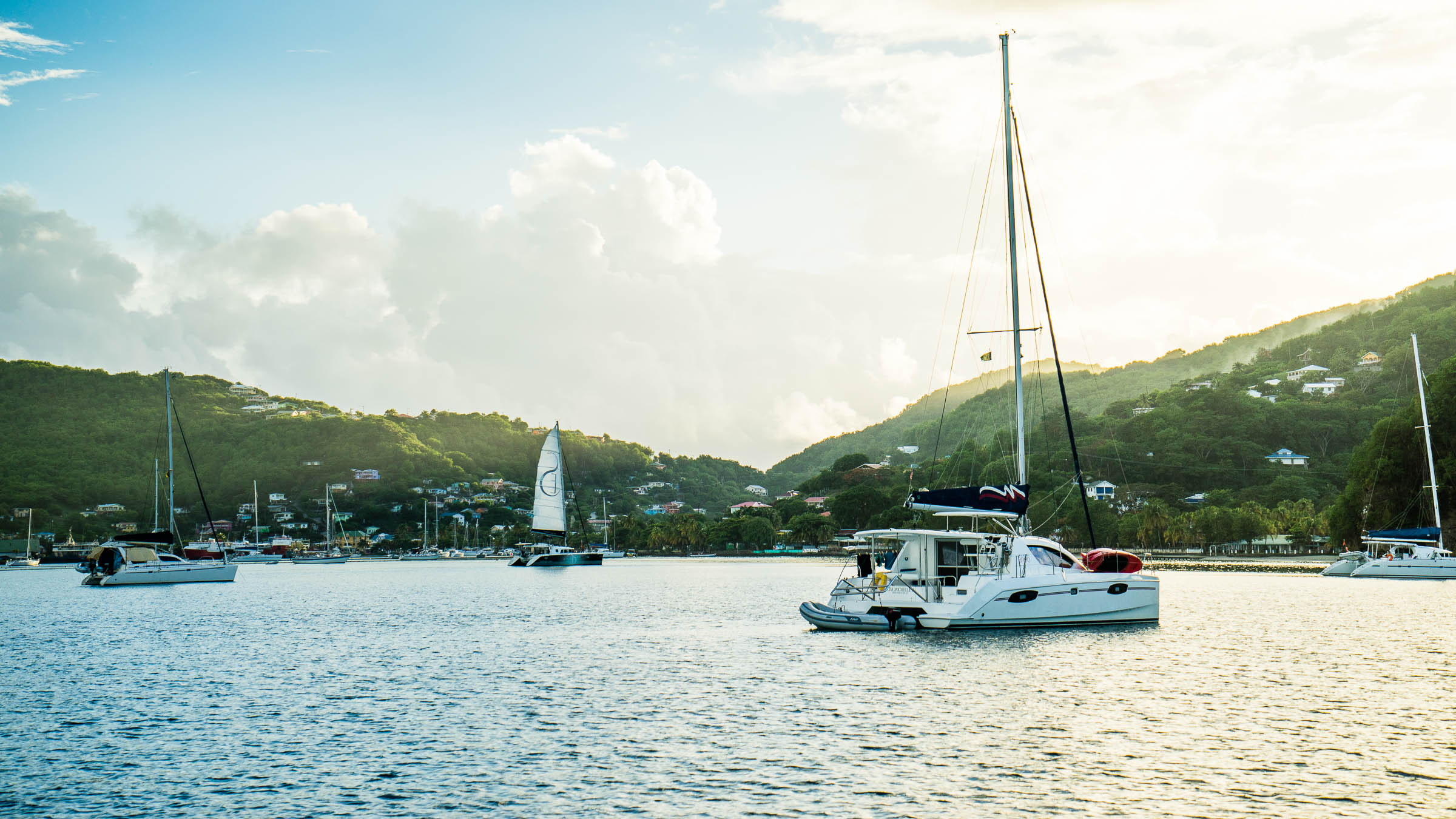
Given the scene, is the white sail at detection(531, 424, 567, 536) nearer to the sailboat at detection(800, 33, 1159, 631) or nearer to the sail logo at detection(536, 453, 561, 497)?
the sail logo at detection(536, 453, 561, 497)

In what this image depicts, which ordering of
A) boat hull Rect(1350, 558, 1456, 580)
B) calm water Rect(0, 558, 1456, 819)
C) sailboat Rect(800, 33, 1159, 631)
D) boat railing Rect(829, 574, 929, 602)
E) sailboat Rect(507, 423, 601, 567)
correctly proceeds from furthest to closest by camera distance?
sailboat Rect(507, 423, 601, 567) → boat hull Rect(1350, 558, 1456, 580) → boat railing Rect(829, 574, 929, 602) → sailboat Rect(800, 33, 1159, 631) → calm water Rect(0, 558, 1456, 819)

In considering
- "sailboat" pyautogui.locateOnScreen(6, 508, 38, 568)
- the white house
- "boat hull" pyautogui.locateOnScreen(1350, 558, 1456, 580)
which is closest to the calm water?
"boat hull" pyautogui.locateOnScreen(1350, 558, 1456, 580)

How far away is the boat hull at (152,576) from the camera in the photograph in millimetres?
91312

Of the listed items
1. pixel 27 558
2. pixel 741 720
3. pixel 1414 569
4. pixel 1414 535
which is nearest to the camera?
pixel 741 720

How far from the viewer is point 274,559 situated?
196 metres

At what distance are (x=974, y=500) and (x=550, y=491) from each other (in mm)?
98219

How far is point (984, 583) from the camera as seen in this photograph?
123ft

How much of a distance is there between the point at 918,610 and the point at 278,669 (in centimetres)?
2251

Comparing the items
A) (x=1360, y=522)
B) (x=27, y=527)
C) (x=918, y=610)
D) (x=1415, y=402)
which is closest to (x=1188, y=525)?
(x=1360, y=522)

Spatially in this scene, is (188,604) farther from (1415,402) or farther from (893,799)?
(1415,402)

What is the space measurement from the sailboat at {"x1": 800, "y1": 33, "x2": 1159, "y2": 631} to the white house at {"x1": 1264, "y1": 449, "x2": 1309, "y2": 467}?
134m

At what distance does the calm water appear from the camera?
16797 millimetres

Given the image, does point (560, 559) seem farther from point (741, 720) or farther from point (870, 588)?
point (741, 720)

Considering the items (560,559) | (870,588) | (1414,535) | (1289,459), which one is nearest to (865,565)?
(870,588)
